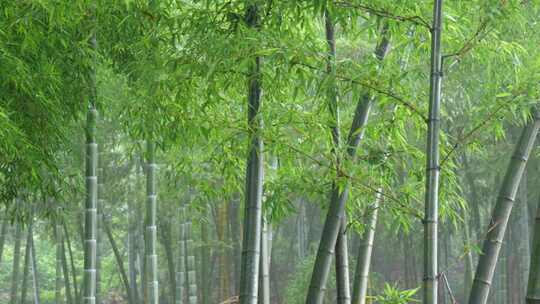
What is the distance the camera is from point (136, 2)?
4.10 meters

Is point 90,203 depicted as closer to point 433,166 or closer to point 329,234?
point 329,234

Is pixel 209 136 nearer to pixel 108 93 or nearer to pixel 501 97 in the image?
pixel 501 97

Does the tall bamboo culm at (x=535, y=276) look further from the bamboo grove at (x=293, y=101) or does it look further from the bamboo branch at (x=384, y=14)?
the bamboo branch at (x=384, y=14)

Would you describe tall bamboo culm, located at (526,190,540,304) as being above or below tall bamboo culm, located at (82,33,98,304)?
below

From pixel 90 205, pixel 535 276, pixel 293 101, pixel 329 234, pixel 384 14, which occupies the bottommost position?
pixel 535 276

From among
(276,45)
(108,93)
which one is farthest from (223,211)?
(276,45)

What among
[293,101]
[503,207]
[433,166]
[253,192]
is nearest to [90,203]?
[253,192]

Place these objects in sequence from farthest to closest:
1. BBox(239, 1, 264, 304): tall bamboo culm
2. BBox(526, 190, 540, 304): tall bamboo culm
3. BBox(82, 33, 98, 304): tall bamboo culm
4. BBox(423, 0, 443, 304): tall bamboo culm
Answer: BBox(82, 33, 98, 304): tall bamboo culm
BBox(239, 1, 264, 304): tall bamboo culm
BBox(526, 190, 540, 304): tall bamboo culm
BBox(423, 0, 443, 304): tall bamboo culm

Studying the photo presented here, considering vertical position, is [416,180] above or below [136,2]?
below

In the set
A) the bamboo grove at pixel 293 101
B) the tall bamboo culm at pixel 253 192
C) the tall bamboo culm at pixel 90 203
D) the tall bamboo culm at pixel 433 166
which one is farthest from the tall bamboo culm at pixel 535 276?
the tall bamboo culm at pixel 90 203

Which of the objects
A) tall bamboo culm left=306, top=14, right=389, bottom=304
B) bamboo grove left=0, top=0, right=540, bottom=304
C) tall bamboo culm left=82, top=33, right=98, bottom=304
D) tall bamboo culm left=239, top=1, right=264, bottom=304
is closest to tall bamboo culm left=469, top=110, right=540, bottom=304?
bamboo grove left=0, top=0, right=540, bottom=304

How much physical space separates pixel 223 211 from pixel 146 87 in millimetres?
8921

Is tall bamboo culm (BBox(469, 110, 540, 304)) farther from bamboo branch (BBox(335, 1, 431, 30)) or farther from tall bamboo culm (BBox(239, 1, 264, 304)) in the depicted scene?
tall bamboo culm (BBox(239, 1, 264, 304))

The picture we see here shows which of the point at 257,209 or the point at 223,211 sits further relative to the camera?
the point at 223,211
